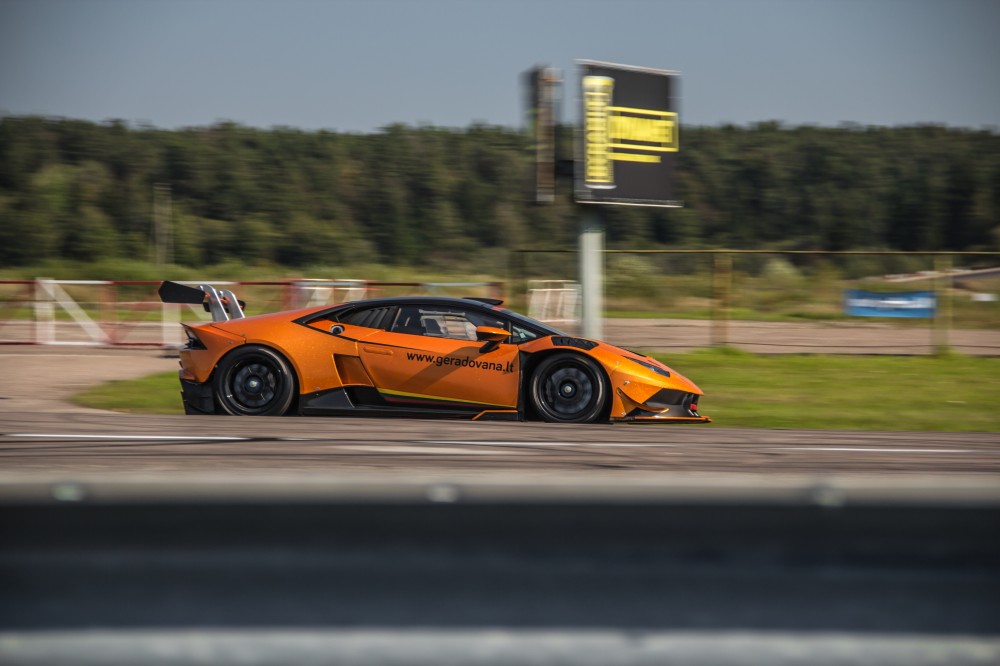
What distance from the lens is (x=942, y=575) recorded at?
2.21 meters

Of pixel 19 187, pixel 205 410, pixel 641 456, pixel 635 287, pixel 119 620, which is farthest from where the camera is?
pixel 19 187

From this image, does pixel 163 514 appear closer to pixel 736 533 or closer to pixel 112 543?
pixel 112 543

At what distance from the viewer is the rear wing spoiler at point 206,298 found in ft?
28.8

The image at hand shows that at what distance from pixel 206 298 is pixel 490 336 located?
107 inches

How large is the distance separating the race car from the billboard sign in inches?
215

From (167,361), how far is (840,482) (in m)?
14.6

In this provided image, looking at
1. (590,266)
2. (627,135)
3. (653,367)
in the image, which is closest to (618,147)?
(627,135)

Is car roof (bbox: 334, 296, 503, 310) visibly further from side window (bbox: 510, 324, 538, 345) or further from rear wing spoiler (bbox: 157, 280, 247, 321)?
rear wing spoiler (bbox: 157, 280, 247, 321)

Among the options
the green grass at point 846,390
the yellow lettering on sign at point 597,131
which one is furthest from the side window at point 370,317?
the yellow lettering on sign at point 597,131

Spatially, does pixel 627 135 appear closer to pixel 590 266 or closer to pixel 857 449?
pixel 590 266

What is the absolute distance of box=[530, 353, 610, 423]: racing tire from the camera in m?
8.12

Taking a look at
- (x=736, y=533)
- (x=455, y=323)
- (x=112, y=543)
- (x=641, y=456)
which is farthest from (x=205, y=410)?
(x=736, y=533)

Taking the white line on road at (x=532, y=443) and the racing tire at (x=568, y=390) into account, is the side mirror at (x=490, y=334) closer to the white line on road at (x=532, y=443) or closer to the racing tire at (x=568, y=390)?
the racing tire at (x=568, y=390)

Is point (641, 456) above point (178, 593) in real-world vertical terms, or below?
below
